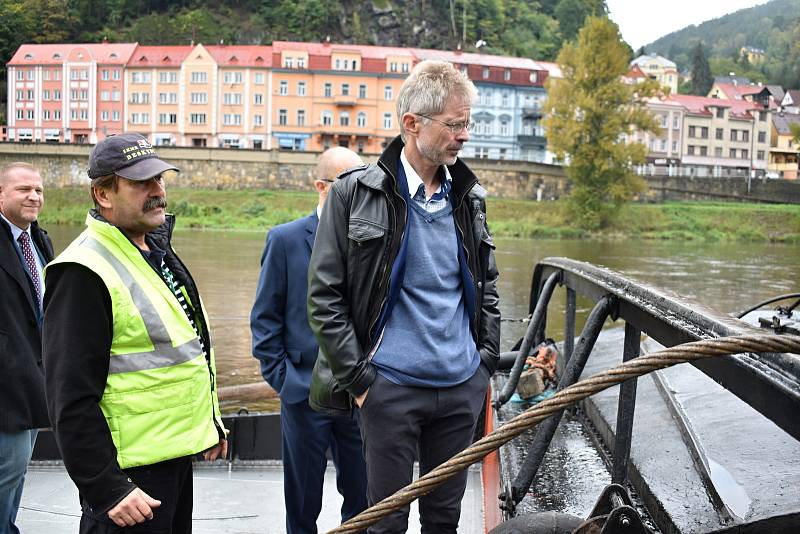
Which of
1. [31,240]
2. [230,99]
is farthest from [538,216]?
[31,240]

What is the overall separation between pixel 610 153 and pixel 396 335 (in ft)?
156

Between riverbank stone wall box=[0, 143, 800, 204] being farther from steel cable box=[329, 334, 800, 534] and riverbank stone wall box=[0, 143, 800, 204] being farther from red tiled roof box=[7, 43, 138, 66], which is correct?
steel cable box=[329, 334, 800, 534]

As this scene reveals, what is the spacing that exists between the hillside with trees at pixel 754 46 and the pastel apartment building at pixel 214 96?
69918 mm

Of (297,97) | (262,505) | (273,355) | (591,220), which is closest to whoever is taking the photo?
(273,355)

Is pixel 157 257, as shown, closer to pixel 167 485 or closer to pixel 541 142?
pixel 167 485

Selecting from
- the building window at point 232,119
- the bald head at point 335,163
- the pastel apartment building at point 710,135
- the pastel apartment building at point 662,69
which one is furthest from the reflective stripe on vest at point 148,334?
the pastel apartment building at point 662,69

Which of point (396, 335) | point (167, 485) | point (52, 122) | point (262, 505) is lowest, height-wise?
point (262, 505)

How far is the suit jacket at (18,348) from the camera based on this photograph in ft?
11.1

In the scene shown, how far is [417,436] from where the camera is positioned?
2.63 meters

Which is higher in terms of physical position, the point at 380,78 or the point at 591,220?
the point at 380,78

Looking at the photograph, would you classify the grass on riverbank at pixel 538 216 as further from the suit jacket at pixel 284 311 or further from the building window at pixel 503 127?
the suit jacket at pixel 284 311

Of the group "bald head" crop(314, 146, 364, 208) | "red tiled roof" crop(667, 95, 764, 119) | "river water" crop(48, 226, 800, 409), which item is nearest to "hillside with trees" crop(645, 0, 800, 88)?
"red tiled roof" crop(667, 95, 764, 119)

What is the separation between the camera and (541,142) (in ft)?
236

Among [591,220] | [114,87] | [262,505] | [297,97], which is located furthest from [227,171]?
[262,505]
